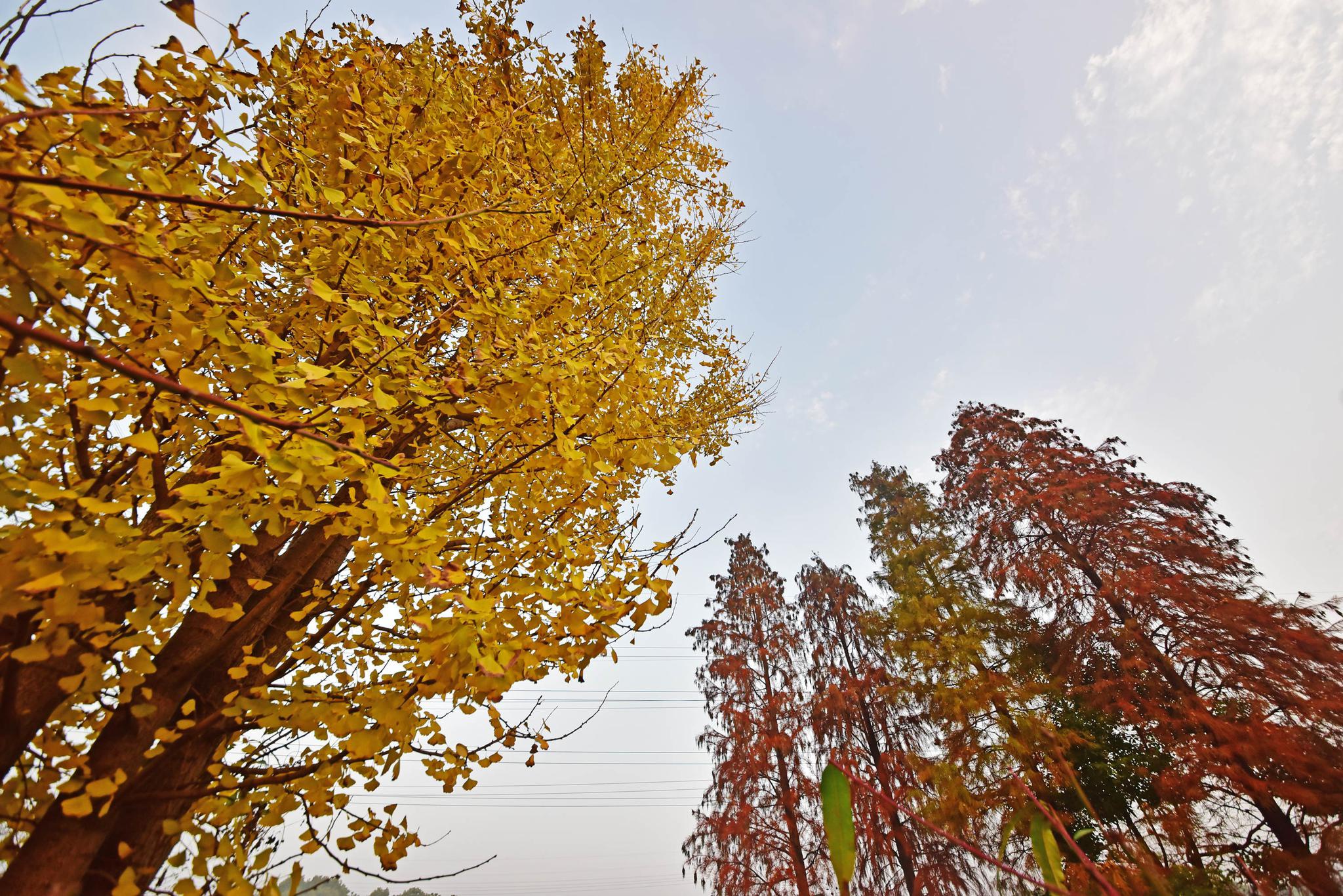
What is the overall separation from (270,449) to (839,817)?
54.5 inches

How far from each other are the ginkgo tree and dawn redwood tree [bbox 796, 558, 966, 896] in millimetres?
9216

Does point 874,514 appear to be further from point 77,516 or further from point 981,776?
point 77,516

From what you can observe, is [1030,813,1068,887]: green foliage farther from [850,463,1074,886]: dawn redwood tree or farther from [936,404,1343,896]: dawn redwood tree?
[850,463,1074,886]: dawn redwood tree

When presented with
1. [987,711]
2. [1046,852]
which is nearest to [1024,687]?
[987,711]

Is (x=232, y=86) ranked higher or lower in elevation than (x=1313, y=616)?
lower

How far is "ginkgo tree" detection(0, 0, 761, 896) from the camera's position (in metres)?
1.19

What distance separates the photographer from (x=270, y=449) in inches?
49.0

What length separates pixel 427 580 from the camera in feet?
5.30

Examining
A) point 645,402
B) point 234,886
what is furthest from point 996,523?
point 234,886

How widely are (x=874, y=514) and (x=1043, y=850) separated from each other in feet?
41.9

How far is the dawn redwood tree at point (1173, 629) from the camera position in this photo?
592 cm

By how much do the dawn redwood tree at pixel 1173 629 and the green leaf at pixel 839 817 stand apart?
6.24 meters

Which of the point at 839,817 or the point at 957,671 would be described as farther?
the point at 957,671

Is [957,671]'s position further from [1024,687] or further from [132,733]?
[132,733]
